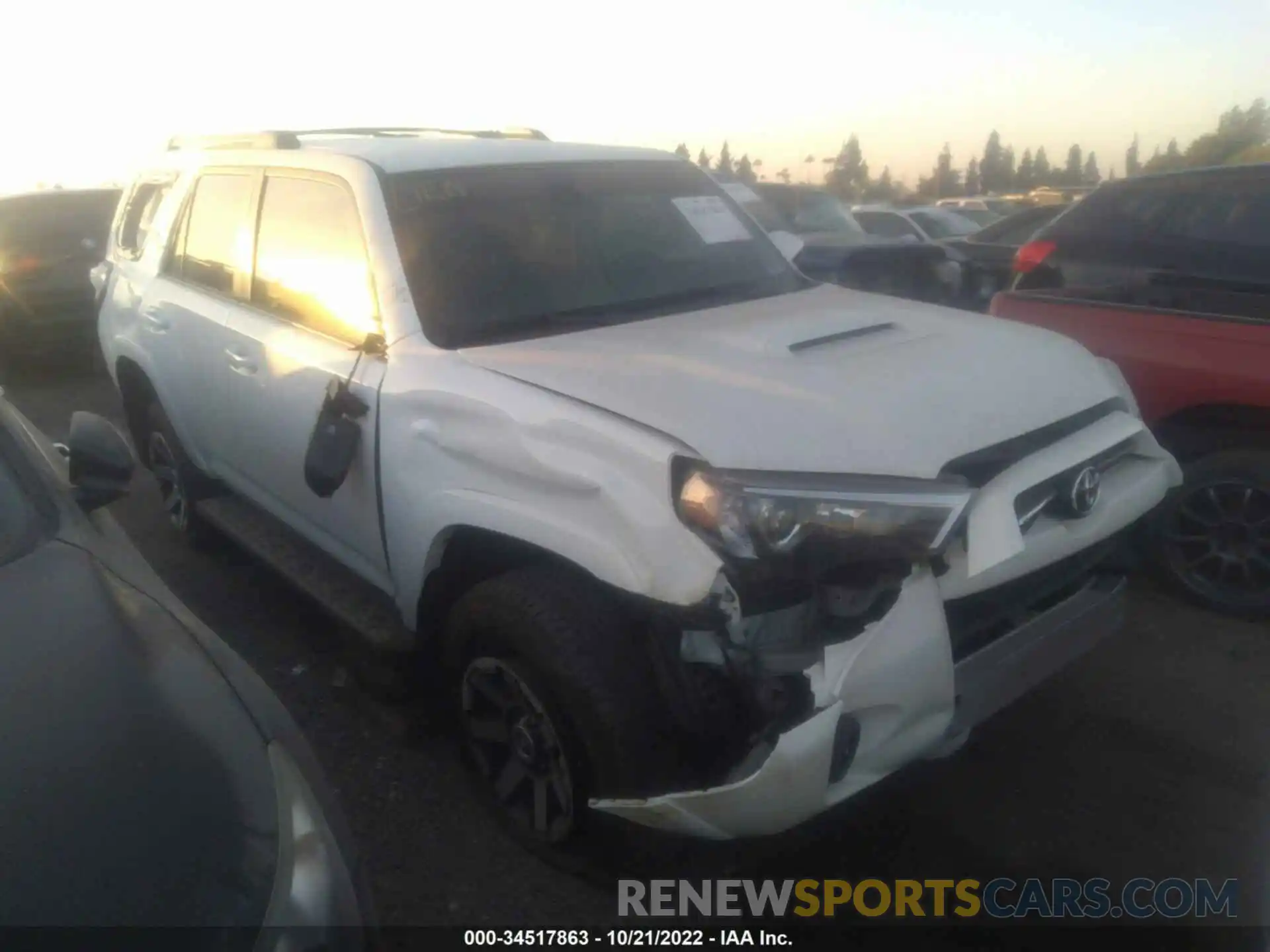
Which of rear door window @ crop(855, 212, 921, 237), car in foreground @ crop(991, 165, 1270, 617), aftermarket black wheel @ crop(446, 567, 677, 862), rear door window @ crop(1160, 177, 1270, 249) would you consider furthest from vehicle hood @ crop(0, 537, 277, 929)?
rear door window @ crop(855, 212, 921, 237)

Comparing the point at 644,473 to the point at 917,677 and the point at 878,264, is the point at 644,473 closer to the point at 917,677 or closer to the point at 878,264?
the point at 917,677

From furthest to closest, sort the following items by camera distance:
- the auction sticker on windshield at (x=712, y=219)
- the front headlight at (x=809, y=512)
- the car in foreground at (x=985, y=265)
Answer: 1. the car in foreground at (x=985, y=265)
2. the auction sticker on windshield at (x=712, y=219)
3. the front headlight at (x=809, y=512)

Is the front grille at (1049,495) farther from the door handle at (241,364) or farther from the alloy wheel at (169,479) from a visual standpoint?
the alloy wheel at (169,479)

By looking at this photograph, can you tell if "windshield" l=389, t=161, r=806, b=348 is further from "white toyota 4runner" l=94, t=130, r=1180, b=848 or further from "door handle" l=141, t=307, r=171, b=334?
"door handle" l=141, t=307, r=171, b=334

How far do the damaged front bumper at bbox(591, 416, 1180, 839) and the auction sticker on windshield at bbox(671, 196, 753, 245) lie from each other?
168 centimetres

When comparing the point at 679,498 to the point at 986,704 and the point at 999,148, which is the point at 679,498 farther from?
the point at 999,148

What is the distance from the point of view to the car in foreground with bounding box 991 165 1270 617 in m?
4.08

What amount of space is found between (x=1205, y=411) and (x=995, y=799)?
1945 millimetres

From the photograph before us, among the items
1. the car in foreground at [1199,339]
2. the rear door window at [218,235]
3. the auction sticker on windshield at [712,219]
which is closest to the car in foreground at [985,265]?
the car in foreground at [1199,339]

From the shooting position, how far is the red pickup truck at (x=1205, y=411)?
4035 mm

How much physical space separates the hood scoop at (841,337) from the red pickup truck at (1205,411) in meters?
1.52

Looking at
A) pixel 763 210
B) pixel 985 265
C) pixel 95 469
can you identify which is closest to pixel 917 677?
pixel 95 469

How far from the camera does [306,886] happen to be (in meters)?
1.81

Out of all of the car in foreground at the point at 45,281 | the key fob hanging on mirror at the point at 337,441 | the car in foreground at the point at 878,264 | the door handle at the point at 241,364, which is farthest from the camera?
the car in foreground at the point at 45,281
